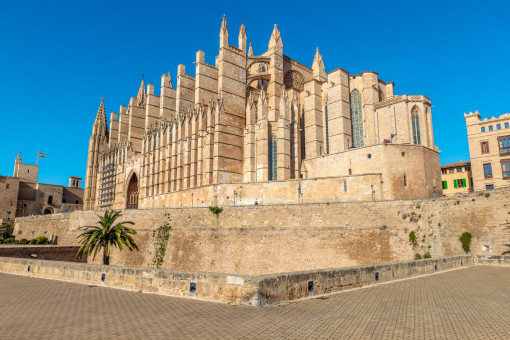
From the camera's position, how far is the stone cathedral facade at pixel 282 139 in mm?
25797

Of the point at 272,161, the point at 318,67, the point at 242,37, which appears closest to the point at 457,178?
the point at 318,67

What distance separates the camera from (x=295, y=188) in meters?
27.4

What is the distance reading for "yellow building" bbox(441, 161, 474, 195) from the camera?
3778 cm

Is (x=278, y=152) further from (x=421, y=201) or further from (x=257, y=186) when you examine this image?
(x=421, y=201)

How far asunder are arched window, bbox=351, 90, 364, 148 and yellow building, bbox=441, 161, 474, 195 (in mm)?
12504

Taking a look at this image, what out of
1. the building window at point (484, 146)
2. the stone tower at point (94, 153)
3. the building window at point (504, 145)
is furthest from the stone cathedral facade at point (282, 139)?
the stone tower at point (94, 153)

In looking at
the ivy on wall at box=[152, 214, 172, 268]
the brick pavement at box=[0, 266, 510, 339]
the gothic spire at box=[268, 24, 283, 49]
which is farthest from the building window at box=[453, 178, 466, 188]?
the brick pavement at box=[0, 266, 510, 339]

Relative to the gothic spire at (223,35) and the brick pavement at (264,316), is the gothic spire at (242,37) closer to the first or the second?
the gothic spire at (223,35)

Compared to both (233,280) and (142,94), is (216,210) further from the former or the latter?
(142,94)

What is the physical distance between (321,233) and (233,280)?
15634 mm

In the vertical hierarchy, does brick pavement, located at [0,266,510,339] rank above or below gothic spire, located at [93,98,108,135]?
below

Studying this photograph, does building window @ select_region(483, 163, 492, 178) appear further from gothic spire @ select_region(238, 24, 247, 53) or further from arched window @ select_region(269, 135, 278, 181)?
gothic spire @ select_region(238, 24, 247, 53)

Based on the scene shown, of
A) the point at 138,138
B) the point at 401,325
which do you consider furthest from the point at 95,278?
the point at 138,138

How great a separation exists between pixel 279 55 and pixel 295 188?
19150 mm
